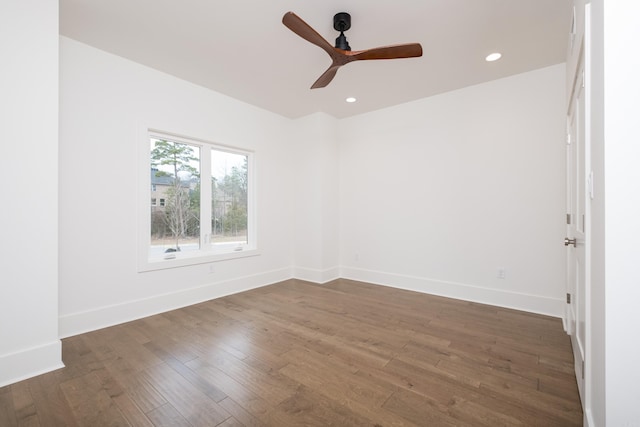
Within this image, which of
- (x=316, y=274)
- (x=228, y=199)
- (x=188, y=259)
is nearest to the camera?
(x=188, y=259)

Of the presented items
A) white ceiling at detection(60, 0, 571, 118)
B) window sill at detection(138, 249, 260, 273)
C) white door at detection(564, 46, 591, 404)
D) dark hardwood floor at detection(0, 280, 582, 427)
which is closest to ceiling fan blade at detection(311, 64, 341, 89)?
white ceiling at detection(60, 0, 571, 118)

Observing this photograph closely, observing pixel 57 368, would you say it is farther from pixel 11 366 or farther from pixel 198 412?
pixel 198 412

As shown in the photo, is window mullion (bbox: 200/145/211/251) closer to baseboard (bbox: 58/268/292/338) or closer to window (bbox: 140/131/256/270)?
window (bbox: 140/131/256/270)

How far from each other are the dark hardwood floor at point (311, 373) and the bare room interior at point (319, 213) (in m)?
0.02

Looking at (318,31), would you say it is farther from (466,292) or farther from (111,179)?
(466,292)

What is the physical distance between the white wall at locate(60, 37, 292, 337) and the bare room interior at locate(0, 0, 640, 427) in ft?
0.06

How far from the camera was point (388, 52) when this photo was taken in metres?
2.19

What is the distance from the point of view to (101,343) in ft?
7.88

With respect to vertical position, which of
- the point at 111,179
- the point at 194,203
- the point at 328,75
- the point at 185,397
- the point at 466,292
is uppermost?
the point at 328,75

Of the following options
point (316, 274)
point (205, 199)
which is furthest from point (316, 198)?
point (205, 199)

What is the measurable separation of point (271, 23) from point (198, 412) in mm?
2880

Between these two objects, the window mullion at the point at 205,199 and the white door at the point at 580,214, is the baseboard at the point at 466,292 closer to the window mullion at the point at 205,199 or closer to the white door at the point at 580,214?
the white door at the point at 580,214

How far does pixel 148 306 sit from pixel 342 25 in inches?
134

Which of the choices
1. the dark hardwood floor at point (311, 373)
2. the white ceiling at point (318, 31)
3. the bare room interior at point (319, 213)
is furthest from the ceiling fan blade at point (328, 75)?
the dark hardwood floor at point (311, 373)
